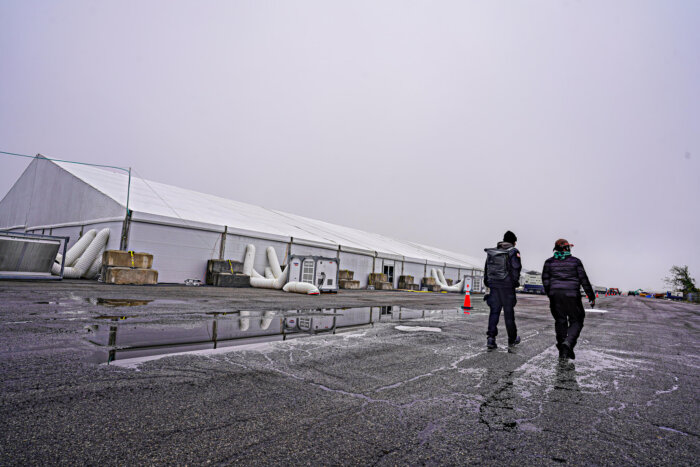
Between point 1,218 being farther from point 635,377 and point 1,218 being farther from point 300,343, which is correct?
point 635,377

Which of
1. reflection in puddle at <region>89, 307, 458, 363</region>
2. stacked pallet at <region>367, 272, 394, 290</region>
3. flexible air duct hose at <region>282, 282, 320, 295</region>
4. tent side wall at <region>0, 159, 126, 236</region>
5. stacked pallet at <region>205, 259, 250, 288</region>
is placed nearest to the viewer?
reflection in puddle at <region>89, 307, 458, 363</region>

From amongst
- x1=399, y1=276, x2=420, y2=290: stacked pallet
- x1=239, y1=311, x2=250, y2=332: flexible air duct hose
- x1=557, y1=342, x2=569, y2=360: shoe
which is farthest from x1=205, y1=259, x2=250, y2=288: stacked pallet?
x1=557, y1=342, x2=569, y2=360: shoe

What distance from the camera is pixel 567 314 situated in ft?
19.3

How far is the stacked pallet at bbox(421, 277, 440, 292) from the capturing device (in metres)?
36.7

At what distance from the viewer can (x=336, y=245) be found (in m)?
27.5

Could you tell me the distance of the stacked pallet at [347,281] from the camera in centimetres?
2717

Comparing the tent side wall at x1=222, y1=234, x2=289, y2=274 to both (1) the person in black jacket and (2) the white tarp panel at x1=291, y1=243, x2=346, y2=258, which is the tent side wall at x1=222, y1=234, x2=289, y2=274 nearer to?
(2) the white tarp panel at x1=291, y1=243, x2=346, y2=258

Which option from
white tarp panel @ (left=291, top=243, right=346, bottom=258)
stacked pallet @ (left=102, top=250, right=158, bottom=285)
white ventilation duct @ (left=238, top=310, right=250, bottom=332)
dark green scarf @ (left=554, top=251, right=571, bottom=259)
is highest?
white tarp panel @ (left=291, top=243, right=346, bottom=258)

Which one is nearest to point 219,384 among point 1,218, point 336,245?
point 336,245

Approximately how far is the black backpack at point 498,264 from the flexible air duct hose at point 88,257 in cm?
1949

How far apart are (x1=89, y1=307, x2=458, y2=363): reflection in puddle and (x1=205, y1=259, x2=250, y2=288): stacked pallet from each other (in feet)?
42.6

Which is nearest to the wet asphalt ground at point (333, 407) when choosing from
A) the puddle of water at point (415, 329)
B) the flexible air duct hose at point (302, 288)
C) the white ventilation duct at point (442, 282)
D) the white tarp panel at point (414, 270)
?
the puddle of water at point (415, 329)

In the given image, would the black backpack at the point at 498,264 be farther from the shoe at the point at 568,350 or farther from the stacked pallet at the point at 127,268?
the stacked pallet at the point at 127,268

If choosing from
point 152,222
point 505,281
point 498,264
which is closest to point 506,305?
point 505,281
